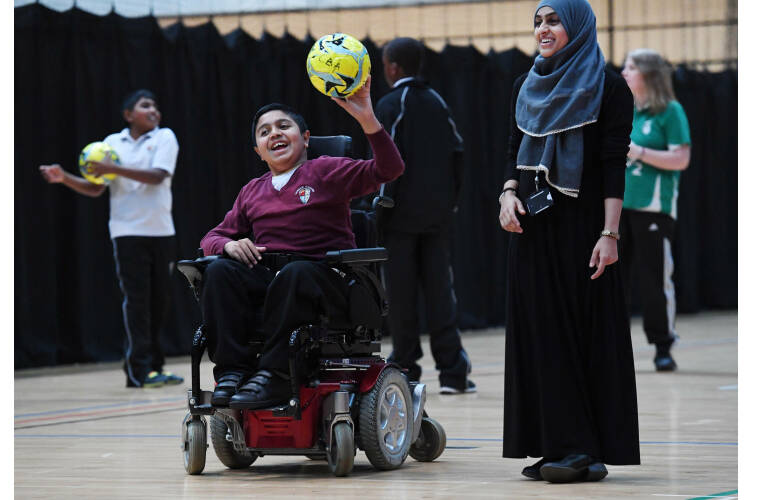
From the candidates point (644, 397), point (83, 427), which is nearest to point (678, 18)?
point (644, 397)

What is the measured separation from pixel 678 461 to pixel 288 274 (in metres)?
1.32

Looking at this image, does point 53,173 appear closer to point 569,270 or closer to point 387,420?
point 387,420

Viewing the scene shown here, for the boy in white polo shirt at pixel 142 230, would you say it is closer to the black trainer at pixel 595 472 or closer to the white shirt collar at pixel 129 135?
the white shirt collar at pixel 129 135

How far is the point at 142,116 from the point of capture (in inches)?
289

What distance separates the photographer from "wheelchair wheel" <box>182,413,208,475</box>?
3924mm

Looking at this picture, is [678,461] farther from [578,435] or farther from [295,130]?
[295,130]

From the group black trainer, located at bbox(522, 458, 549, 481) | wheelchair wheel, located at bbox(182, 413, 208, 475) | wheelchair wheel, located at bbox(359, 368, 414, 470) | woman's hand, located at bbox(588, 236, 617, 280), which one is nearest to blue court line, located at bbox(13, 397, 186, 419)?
wheelchair wheel, located at bbox(182, 413, 208, 475)

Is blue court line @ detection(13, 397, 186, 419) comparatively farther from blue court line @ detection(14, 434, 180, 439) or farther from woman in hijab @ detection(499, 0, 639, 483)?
woman in hijab @ detection(499, 0, 639, 483)

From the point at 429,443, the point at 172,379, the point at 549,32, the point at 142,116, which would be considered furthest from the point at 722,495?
the point at 142,116

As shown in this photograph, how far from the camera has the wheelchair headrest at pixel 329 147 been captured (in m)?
4.39

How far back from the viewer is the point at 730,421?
17.1 ft

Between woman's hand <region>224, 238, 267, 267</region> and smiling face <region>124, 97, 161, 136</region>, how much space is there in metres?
Answer: 3.54

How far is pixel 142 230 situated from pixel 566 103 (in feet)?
12.9

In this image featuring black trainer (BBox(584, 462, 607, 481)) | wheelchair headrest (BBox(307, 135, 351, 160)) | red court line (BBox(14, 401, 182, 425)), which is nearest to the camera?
black trainer (BBox(584, 462, 607, 481))
